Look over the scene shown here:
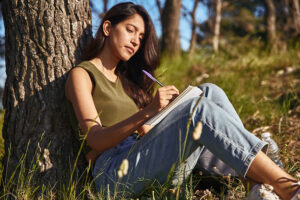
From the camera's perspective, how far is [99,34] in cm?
240

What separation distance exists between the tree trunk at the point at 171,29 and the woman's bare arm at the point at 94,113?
4.63 metres

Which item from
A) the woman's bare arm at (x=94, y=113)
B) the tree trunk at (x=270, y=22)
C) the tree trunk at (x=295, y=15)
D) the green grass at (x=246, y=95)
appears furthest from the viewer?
the tree trunk at (x=270, y=22)

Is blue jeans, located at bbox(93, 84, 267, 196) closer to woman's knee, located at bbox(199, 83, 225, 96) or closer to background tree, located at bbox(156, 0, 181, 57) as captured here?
woman's knee, located at bbox(199, 83, 225, 96)

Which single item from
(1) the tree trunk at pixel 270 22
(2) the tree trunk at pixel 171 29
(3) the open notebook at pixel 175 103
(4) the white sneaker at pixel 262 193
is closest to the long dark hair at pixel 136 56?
(3) the open notebook at pixel 175 103

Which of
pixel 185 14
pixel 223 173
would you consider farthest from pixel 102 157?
pixel 185 14

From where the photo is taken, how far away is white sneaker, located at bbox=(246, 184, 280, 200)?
164cm

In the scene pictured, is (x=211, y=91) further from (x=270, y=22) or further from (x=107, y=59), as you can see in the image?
(x=270, y=22)

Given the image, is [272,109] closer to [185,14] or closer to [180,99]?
[180,99]

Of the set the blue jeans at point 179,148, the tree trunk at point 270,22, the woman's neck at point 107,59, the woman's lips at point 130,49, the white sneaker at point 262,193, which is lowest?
the white sneaker at point 262,193

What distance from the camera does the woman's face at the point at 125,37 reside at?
2355mm

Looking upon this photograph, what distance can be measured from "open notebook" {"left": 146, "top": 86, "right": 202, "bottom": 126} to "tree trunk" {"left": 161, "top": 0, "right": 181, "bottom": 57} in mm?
4741

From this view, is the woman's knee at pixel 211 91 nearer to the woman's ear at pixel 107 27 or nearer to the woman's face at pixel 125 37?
the woman's face at pixel 125 37

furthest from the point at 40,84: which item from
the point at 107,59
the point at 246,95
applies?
the point at 246,95

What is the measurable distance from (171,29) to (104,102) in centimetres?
473
